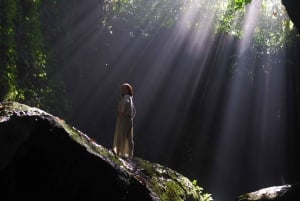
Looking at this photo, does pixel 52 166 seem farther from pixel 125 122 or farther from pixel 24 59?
pixel 24 59

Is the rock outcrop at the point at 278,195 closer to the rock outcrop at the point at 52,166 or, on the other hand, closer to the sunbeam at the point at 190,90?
the rock outcrop at the point at 52,166

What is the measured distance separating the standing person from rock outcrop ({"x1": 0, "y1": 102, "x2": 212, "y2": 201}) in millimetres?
4225

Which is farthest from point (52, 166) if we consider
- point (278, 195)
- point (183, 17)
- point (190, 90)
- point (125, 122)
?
point (183, 17)

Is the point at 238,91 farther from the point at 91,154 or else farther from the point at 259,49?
the point at 91,154

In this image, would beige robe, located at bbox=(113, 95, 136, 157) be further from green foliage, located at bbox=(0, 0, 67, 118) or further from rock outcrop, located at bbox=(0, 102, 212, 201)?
rock outcrop, located at bbox=(0, 102, 212, 201)

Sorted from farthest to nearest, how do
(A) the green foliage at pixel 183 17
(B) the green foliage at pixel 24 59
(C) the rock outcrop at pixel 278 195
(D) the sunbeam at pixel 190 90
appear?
(A) the green foliage at pixel 183 17
(D) the sunbeam at pixel 190 90
(B) the green foliage at pixel 24 59
(C) the rock outcrop at pixel 278 195

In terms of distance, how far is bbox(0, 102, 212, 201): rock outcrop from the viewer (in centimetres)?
417

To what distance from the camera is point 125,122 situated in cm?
905

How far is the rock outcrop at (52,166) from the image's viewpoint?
417 cm

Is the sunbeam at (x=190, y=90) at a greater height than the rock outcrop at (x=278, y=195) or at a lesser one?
greater

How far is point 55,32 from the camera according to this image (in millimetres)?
16469

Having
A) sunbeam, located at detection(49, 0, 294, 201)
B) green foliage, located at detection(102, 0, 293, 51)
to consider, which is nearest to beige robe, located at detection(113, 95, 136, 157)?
sunbeam, located at detection(49, 0, 294, 201)

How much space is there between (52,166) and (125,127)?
15.7 feet

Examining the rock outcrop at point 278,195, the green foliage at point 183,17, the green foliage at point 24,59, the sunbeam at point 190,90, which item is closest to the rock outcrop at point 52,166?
the rock outcrop at point 278,195
